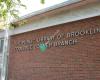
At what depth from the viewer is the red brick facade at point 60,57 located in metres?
11.1

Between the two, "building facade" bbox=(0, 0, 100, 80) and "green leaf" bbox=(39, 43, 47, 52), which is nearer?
"building facade" bbox=(0, 0, 100, 80)

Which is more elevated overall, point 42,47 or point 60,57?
point 42,47

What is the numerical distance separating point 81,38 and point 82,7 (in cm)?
122

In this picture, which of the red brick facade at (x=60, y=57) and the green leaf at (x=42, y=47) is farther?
the green leaf at (x=42, y=47)

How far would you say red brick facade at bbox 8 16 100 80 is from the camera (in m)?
11.1

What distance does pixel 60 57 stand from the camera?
12.4 m

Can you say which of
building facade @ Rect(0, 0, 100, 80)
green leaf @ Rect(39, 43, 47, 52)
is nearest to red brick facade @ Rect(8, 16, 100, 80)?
building facade @ Rect(0, 0, 100, 80)

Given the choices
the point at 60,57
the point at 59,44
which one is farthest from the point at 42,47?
the point at 60,57

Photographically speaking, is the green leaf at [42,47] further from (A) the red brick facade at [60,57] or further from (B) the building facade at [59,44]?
(A) the red brick facade at [60,57]

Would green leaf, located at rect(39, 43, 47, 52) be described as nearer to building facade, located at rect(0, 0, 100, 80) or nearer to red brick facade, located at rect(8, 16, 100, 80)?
building facade, located at rect(0, 0, 100, 80)

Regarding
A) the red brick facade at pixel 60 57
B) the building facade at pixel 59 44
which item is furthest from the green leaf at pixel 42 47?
the red brick facade at pixel 60 57

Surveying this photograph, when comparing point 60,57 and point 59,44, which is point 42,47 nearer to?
point 59,44

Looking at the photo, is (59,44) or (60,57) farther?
(59,44)

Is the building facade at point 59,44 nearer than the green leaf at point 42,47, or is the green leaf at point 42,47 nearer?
the building facade at point 59,44
